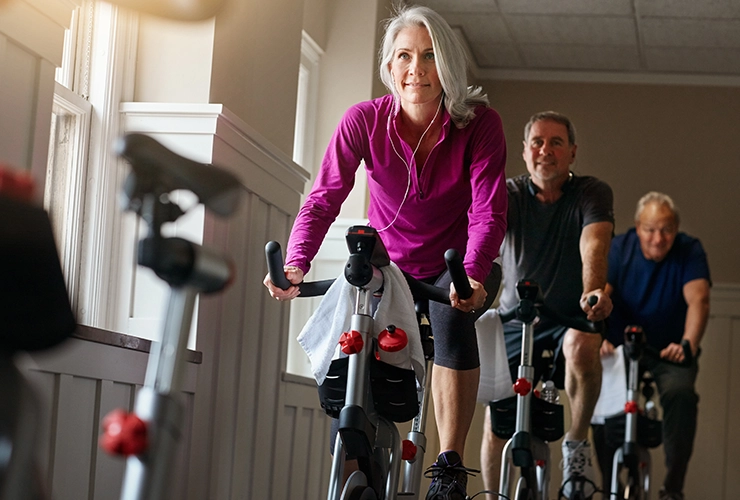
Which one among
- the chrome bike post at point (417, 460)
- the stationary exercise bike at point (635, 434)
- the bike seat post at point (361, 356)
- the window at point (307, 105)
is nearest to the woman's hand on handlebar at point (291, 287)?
the bike seat post at point (361, 356)

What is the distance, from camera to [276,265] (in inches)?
75.9

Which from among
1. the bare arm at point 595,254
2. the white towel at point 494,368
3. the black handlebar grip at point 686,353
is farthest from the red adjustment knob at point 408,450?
the black handlebar grip at point 686,353

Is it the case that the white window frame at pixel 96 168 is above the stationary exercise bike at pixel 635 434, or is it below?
above

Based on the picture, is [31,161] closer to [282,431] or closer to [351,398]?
[351,398]

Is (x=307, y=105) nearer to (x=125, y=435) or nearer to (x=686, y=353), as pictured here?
(x=686, y=353)

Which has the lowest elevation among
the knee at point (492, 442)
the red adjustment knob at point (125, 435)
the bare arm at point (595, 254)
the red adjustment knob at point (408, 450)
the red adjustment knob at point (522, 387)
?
the knee at point (492, 442)

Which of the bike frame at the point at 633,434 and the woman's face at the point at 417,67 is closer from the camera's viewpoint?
the woman's face at the point at 417,67

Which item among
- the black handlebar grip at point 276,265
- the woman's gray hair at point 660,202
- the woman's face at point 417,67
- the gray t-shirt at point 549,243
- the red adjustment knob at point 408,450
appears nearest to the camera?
the black handlebar grip at point 276,265

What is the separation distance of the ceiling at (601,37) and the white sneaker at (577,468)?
8.24 feet

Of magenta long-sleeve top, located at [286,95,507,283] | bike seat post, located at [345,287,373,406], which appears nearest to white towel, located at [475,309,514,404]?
magenta long-sleeve top, located at [286,95,507,283]

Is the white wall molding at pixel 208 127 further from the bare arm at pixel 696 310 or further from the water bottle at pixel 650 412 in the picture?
the bare arm at pixel 696 310

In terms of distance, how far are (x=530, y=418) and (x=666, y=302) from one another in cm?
201

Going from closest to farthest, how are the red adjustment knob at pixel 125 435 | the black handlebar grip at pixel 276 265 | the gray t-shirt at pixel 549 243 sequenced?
the red adjustment knob at pixel 125 435, the black handlebar grip at pixel 276 265, the gray t-shirt at pixel 549 243

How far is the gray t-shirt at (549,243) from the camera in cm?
360
